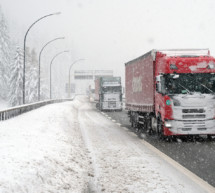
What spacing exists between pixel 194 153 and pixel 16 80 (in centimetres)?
6326

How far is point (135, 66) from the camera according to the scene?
60.5 feet

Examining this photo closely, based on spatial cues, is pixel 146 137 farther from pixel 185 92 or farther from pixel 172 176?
pixel 172 176

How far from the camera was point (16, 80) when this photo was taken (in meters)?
70.9

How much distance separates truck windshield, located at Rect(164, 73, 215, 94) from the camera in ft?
42.5

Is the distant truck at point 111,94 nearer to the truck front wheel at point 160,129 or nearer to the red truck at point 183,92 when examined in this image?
the red truck at point 183,92

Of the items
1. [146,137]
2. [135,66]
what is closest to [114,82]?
[135,66]

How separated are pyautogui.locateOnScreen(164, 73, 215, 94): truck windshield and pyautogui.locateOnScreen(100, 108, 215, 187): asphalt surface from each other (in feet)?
5.69

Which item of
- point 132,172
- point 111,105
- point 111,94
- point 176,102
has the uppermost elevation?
point 111,94

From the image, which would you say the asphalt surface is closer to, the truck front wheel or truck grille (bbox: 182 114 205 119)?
the truck front wheel

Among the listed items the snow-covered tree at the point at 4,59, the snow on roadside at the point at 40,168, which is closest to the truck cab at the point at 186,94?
the snow on roadside at the point at 40,168

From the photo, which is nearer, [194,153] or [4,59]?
[194,153]

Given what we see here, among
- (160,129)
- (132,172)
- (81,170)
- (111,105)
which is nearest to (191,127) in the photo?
(160,129)

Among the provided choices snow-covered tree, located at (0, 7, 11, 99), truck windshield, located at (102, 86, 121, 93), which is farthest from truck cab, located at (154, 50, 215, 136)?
snow-covered tree, located at (0, 7, 11, 99)

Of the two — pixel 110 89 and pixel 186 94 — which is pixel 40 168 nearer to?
pixel 186 94
